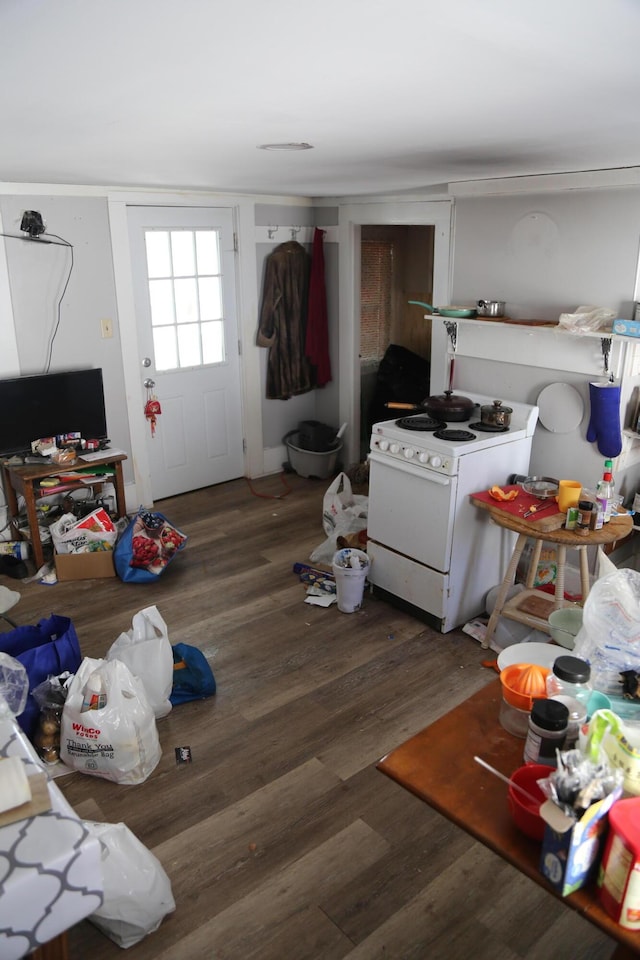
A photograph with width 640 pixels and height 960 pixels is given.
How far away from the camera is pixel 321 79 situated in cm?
145

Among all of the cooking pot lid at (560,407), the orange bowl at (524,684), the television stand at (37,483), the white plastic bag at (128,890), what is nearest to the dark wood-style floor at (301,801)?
the white plastic bag at (128,890)

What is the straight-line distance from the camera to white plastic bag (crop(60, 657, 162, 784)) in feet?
8.21

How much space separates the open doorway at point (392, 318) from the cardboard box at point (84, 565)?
97.6 inches

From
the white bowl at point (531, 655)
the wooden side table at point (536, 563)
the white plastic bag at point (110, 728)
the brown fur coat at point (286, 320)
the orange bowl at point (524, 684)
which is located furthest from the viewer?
the brown fur coat at point (286, 320)

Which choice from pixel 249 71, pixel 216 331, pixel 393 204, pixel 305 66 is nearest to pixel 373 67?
pixel 305 66

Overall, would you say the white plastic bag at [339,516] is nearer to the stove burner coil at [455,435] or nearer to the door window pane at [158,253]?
the stove burner coil at [455,435]

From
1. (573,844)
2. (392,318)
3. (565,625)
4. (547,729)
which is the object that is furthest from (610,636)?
(392,318)

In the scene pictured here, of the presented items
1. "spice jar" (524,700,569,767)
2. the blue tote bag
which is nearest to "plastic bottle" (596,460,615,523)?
"spice jar" (524,700,569,767)

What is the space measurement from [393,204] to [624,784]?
4.19 meters

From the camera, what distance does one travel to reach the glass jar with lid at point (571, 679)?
1.58 meters

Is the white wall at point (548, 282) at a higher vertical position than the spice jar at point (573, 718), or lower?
higher

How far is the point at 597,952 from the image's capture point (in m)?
1.99

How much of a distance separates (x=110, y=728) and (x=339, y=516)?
84.5 inches

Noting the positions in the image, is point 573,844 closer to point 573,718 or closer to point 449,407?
point 573,718
